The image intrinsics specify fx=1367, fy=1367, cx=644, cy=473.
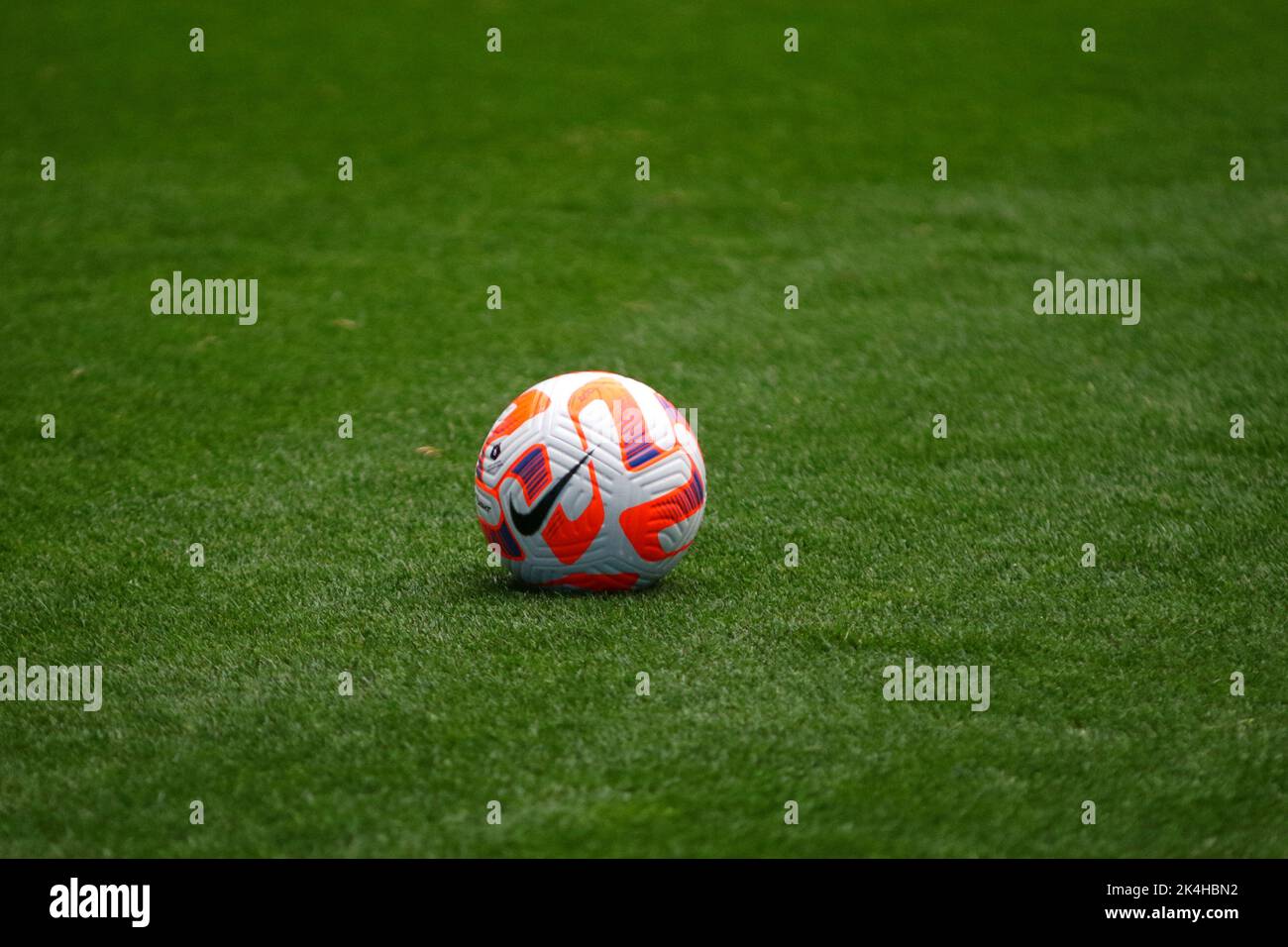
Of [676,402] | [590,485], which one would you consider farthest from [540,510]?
[676,402]

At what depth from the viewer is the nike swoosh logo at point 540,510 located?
6516 millimetres

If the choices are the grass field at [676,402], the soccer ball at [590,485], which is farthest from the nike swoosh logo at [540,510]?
the grass field at [676,402]

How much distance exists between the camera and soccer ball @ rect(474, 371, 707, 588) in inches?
257

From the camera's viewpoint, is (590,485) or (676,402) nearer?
(590,485)

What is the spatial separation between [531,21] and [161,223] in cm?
773

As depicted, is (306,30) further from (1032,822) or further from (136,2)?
(1032,822)

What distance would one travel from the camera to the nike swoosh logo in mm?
6516

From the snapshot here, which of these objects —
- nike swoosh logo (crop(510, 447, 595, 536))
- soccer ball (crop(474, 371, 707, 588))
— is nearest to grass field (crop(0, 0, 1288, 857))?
soccer ball (crop(474, 371, 707, 588))

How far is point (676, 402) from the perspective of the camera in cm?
1057

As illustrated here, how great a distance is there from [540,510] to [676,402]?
4.16m

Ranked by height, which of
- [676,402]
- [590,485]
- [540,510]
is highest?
[676,402]

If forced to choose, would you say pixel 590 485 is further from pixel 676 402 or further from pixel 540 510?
pixel 676 402

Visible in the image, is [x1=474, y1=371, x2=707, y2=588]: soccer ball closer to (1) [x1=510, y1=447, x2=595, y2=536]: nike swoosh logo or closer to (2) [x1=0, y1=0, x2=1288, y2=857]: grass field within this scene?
(1) [x1=510, y1=447, x2=595, y2=536]: nike swoosh logo

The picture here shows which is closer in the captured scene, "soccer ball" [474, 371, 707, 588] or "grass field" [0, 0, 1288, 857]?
"grass field" [0, 0, 1288, 857]
